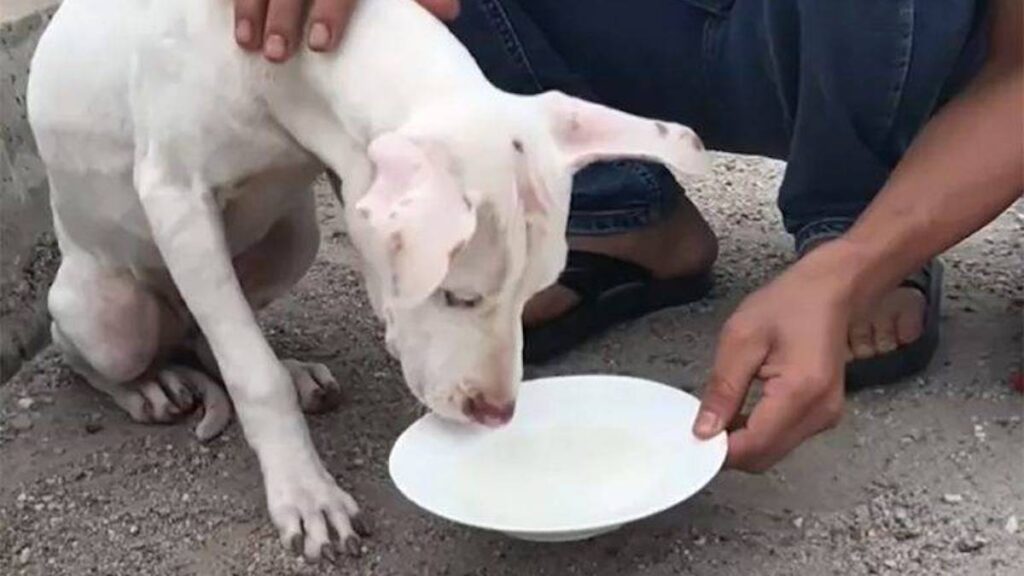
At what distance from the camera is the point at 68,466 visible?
7.95 ft

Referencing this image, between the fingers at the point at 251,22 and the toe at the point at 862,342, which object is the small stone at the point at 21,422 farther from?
the toe at the point at 862,342

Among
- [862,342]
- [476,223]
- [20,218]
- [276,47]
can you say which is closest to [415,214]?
[476,223]

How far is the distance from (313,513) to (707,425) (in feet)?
1.55

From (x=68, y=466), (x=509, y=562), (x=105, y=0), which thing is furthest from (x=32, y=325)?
(x=509, y=562)

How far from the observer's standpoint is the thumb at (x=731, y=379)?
6.53 ft

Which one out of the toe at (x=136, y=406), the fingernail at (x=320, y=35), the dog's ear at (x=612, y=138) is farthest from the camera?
the toe at (x=136, y=406)

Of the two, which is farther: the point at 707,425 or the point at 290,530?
the point at 290,530

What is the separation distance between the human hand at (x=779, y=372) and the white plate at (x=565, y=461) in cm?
4

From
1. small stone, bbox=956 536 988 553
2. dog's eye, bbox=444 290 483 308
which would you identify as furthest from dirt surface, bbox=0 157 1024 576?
dog's eye, bbox=444 290 483 308

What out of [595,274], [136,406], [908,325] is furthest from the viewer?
[595,274]

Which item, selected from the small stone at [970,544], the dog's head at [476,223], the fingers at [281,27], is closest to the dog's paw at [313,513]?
the dog's head at [476,223]

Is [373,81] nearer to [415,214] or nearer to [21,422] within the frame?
[415,214]

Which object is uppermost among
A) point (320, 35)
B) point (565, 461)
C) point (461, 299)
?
point (320, 35)

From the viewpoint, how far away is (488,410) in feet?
6.14
